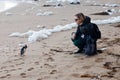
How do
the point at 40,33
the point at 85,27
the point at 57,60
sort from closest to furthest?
1. the point at 57,60
2. the point at 85,27
3. the point at 40,33

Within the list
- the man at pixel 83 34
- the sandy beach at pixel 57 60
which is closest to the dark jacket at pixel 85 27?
the man at pixel 83 34

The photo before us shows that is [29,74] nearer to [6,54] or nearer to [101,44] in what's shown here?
[6,54]

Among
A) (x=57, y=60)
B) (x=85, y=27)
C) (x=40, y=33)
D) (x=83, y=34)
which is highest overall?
(x=85, y=27)

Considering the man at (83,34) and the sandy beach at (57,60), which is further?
the man at (83,34)

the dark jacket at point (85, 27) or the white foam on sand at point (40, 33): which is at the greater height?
the dark jacket at point (85, 27)

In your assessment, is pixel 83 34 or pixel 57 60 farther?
pixel 83 34

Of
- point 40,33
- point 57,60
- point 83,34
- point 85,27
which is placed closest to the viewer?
point 57,60

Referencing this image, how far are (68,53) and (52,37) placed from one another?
241 cm

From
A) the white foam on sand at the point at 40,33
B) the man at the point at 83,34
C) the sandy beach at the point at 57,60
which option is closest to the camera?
the sandy beach at the point at 57,60

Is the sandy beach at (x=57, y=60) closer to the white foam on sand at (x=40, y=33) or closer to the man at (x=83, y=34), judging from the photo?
the white foam on sand at (x=40, y=33)

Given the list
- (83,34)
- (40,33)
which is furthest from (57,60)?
(40,33)

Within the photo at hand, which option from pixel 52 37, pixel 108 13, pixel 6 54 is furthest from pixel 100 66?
pixel 108 13

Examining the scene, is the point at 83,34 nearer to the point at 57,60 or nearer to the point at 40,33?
the point at 57,60

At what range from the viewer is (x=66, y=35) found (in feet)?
34.2
